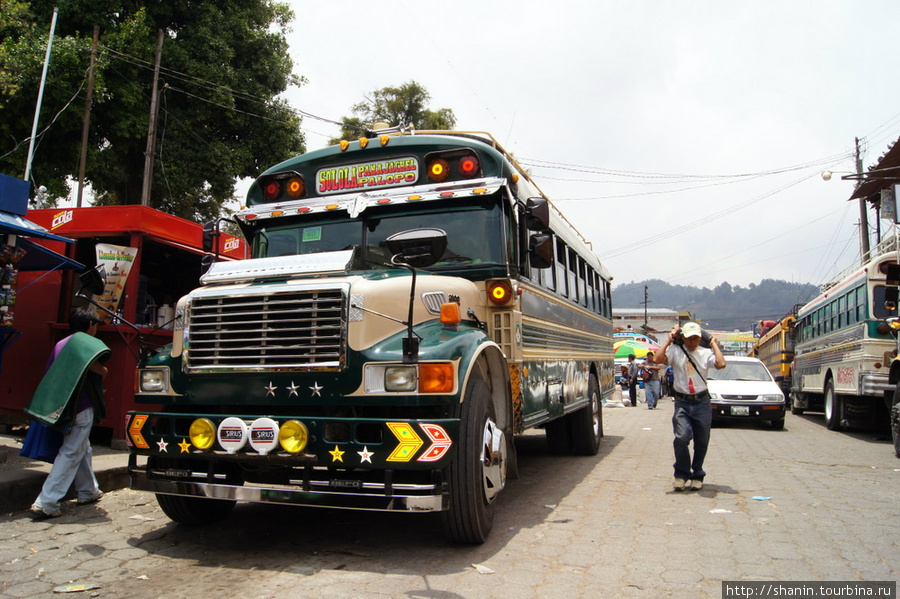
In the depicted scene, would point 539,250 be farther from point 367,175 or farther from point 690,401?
point 690,401

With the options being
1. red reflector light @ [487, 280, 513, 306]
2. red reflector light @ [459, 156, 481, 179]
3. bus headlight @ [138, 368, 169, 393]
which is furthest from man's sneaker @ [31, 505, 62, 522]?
red reflector light @ [459, 156, 481, 179]

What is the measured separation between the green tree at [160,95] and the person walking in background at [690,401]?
A: 1507 cm

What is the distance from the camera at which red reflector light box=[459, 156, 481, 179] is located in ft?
17.6

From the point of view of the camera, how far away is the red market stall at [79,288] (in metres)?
7.81

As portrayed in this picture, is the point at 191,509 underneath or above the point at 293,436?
underneath

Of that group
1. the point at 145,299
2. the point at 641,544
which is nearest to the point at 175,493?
the point at 641,544

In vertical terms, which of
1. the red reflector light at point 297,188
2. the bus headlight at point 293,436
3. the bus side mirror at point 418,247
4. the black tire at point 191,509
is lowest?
the black tire at point 191,509

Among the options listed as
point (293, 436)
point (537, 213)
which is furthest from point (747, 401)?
point (293, 436)

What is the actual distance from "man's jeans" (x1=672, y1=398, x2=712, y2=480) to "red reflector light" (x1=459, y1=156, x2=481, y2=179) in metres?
3.24

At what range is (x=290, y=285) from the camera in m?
4.29

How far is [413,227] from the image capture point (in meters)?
5.38

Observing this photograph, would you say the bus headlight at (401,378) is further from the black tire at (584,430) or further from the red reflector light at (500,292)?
the black tire at (584,430)

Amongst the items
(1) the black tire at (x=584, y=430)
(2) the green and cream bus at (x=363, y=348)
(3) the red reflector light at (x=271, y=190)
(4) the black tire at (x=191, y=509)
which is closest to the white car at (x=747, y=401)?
(1) the black tire at (x=584, y=430)

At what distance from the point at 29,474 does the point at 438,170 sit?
4.32 m
